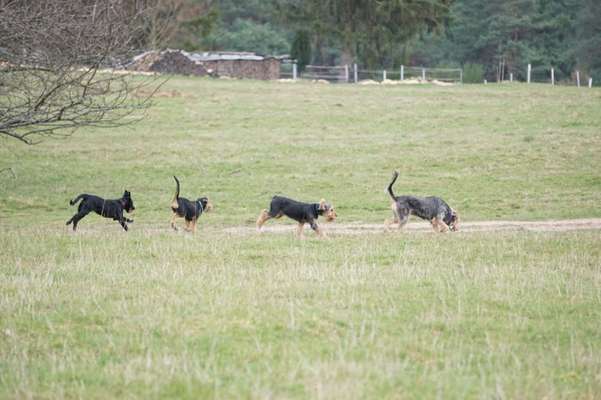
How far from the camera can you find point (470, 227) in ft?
67.6

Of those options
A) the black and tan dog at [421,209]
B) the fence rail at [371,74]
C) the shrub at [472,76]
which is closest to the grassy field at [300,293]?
the black and tan dog at [421,209]

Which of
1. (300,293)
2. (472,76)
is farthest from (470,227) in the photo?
(472,76)

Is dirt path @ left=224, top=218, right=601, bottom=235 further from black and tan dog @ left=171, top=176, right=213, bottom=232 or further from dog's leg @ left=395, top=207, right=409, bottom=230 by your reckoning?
black and tan dog @ left=171, top=176, right=213, bottom=232

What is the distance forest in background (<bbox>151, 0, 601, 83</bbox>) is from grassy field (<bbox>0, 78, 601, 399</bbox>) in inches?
1586

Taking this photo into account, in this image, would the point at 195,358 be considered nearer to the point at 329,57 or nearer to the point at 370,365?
the point at 370,365

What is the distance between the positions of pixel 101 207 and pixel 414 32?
54843 millimetres

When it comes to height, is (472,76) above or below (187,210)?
above

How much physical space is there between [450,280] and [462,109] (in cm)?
3152

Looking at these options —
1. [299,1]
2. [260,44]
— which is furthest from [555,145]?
[260,44]

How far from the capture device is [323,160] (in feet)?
102

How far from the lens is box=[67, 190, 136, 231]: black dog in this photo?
18.0 m

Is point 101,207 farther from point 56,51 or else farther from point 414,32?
point 414,32

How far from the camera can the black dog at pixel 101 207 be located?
18.0 m

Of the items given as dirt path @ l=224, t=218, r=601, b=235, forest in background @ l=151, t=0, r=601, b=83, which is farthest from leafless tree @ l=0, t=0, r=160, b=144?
forest in background @ l=151, t=0, r=601, b=83
